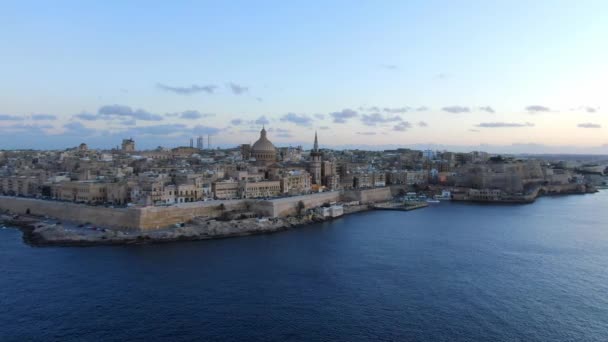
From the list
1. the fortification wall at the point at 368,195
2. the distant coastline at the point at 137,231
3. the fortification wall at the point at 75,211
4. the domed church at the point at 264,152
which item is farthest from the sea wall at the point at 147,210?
the domed church at the point at 264,152

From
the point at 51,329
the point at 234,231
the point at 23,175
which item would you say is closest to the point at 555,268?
the point at 234,231

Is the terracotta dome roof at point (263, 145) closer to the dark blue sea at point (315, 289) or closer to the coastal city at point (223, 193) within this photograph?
the coastal city at point (223, 193)

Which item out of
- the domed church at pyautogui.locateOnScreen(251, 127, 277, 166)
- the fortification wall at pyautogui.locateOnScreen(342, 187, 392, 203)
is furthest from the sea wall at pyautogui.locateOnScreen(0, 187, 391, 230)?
the domed church at pyautogui.locateOnScreen(251, 127, 277, 166)

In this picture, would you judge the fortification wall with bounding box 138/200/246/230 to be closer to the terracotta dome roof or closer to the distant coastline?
the distant coastline

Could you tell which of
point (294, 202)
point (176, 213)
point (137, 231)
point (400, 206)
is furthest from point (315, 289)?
point (400, 206)

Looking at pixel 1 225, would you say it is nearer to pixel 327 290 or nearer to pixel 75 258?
pixel 75 258

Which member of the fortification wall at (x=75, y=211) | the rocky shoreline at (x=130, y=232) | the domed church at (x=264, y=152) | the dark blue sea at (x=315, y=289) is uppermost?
the domed church at (x=264, y=152)

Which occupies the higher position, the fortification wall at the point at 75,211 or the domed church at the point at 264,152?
the domed church at the point at 264,152
